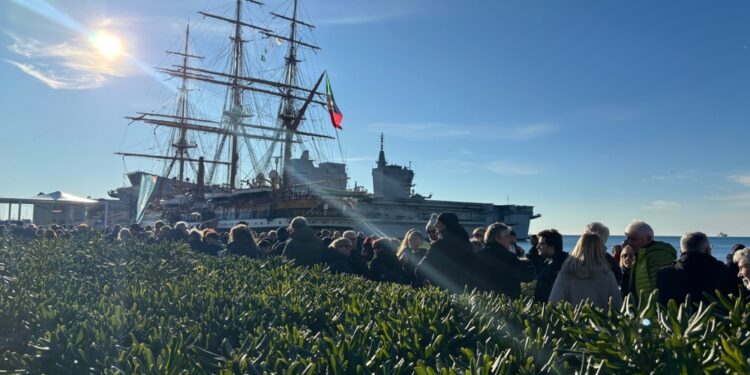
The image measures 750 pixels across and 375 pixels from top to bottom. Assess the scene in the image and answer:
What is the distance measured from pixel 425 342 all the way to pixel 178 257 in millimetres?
6795

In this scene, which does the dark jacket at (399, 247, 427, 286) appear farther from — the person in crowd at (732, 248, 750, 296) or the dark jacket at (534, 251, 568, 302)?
the person in crowd at (732, 248, 750, 296)

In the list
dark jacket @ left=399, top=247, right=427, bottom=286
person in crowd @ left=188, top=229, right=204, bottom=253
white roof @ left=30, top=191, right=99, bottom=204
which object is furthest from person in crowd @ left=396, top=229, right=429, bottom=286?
white roof @ left=30, top=191, right=99, bottom=204

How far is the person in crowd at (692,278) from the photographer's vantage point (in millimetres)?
5289

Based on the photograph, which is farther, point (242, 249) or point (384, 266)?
point (242, 249)

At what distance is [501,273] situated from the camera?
6602 mm

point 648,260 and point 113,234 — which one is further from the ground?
point 648,260

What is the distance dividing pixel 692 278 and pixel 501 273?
6.35 feet

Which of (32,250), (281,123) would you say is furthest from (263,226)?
(32,250)

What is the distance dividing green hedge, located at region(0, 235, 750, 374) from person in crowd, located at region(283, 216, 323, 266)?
3.54 metres

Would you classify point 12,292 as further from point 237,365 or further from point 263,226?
point 263,226

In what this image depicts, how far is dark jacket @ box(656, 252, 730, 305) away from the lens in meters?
5.29

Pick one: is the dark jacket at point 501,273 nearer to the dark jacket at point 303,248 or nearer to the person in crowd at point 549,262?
the person in crowd at point 549,262

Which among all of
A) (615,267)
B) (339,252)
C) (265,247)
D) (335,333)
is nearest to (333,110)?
(265,247)

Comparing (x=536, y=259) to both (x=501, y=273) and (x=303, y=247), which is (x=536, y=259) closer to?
(x=501, y=273)
